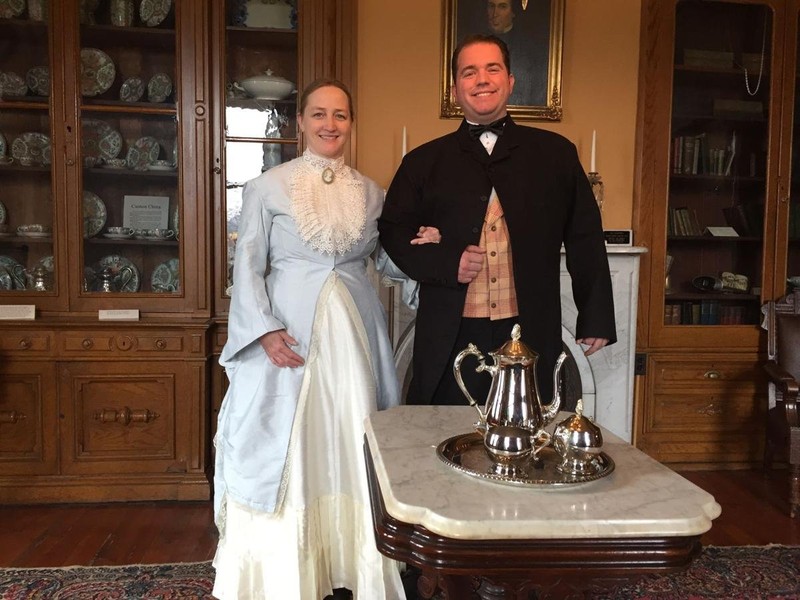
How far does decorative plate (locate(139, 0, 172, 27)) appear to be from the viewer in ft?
9.17

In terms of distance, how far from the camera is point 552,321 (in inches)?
69.5

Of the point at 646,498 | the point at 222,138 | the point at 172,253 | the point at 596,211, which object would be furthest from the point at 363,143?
the point at 646,498

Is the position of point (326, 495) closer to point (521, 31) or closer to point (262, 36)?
point (262, 36)

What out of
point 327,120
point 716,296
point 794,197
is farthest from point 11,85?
point 794,197

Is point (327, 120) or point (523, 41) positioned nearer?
point (327, 120)

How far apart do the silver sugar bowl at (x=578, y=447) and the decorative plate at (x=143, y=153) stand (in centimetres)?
236

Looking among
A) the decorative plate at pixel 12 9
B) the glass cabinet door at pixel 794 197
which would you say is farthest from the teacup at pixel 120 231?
the glass cabinet door at pixel 794 197

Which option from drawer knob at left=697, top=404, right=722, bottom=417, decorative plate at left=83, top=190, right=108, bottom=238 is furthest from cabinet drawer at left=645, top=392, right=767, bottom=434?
decorative plate at left=83, top=190, right=108, bottom=238

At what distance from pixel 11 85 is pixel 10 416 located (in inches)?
52.8

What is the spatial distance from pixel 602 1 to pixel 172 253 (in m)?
2.18

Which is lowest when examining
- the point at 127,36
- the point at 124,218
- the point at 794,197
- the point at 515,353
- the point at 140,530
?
the point at 140,530

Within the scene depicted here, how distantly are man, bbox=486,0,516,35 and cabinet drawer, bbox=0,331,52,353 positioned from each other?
224cm

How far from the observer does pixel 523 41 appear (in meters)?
2.97

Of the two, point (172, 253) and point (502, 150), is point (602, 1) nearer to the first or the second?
point (502, 150)
